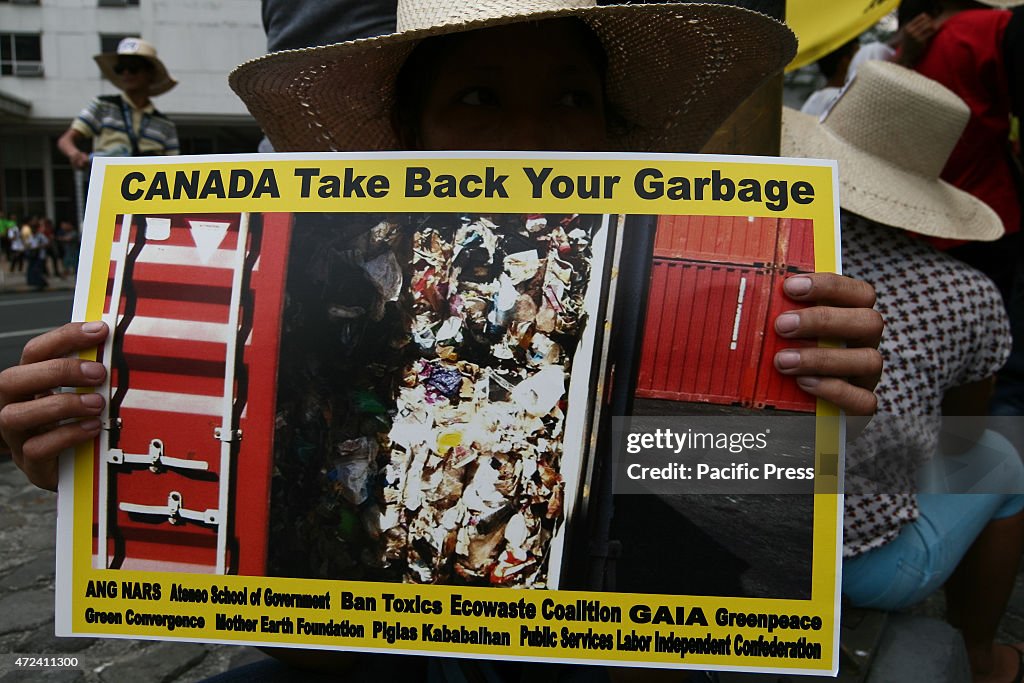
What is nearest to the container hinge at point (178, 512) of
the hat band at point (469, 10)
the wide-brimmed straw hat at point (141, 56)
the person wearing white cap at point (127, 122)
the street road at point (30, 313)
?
the hat band at point (469, 10)

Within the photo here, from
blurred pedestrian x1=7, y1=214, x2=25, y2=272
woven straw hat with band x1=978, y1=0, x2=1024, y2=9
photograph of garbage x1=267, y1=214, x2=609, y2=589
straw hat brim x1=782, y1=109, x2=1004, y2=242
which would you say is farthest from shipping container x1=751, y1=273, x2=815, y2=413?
blurred pedestrian x1=7, y1=214, x2=25, y2=272

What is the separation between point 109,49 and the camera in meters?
18.5

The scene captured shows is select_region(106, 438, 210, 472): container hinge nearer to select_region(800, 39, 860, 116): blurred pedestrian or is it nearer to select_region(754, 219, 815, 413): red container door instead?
select_region(754, 219, 815, 413): red container door

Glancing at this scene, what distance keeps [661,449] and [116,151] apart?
145 inches

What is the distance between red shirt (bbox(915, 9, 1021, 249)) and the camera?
6.93 ft

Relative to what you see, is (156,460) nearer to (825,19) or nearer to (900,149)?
(900,149)

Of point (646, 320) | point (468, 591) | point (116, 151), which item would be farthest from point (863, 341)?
point (116, 151)

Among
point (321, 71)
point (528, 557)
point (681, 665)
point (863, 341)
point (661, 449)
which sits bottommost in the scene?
point (681, 665)

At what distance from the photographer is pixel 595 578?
0.80 m

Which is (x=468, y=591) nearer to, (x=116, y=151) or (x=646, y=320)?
(x=646, y=320)

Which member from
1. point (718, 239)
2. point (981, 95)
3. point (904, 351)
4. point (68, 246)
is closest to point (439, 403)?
point (718, 239)

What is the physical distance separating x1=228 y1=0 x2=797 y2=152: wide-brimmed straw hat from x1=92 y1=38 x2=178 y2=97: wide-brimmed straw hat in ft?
10.2

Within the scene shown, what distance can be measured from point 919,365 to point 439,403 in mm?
919

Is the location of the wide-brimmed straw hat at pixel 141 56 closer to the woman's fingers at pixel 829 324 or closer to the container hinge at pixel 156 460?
the container hinge at pixel 156 460
